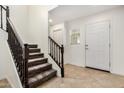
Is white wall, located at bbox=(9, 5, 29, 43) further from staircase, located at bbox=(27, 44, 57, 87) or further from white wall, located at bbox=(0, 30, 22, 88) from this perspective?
white wall, located at bbox=(0, 30, 22, 88)

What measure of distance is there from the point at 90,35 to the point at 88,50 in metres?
0.61

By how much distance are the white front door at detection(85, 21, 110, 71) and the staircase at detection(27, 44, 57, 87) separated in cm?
172

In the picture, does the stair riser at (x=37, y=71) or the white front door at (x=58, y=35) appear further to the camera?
the white front door at (x=58, y=35)

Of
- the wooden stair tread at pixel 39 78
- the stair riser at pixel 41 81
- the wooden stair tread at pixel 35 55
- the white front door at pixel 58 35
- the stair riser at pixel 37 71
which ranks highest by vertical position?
the white front door at pixel 58 35

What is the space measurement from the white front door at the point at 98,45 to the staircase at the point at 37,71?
1723 mm

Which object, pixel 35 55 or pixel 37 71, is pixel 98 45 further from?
pixel 37 71

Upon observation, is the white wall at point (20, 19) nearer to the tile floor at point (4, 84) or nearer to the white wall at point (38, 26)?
the white wall at point (38, 26)

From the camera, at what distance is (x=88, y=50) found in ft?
15.0

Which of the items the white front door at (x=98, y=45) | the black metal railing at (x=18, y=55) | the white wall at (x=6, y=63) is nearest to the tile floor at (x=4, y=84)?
the white wall at (x=6, y=63)

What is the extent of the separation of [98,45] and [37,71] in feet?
8.01

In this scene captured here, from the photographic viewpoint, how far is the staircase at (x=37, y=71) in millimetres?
2625

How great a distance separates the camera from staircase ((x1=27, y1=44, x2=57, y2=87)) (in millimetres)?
2625

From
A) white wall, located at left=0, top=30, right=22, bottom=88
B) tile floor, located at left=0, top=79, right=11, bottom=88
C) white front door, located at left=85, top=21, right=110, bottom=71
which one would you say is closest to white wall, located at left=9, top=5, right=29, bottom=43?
white wall, located at left=0, top=30, right=22, bottom=88

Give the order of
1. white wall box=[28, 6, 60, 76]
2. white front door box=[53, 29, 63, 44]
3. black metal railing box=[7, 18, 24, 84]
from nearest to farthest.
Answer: black metal railing box=[7, 18, 24, 84] < white wall box=[28, 6, 60, 76] < white front door box=[53, 29, 63, 44]
